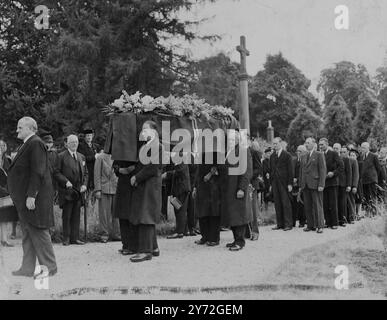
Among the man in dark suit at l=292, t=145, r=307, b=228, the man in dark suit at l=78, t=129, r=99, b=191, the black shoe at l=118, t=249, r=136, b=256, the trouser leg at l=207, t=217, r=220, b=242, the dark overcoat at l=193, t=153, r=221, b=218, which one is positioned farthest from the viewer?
the man in dark suit at l=292, t=145, r=307, b=228

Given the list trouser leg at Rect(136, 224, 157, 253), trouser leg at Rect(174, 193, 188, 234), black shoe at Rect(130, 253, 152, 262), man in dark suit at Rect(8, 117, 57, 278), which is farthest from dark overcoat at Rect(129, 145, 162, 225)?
trouser leg at Rect(174, 193, 188, 234)

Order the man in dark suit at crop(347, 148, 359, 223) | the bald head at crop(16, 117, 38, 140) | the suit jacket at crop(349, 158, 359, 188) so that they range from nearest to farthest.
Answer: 1. the bald head at crop(16, 117, 38, 140)
2. the man in dark suit at crop(347, 148, 359, 223)
3. the suit jacket at crop(349, 158, 359, 188)

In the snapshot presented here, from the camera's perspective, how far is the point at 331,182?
1093 centimetres

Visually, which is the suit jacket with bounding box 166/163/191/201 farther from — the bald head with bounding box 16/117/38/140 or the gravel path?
the bald head with bounding box 16/117/38/140

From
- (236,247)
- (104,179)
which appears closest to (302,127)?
(104,179)

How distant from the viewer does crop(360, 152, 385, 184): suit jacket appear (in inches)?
496

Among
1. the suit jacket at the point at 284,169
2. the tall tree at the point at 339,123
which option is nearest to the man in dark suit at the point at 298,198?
the suit jacket at the point at 284,169

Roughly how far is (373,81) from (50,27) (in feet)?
50.0

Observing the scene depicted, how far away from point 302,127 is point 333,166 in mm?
17144

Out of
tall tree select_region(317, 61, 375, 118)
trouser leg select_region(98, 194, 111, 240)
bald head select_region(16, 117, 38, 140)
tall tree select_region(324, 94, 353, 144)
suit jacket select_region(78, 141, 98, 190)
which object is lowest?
trouser leg select_region(98, 194, 111, 240)

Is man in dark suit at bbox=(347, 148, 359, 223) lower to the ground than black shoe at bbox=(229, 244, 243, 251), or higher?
higher

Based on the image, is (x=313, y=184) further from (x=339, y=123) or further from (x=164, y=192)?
(x=339, y=123)

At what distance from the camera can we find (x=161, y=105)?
8086 millimetres
